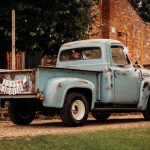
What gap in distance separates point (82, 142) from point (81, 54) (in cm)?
549

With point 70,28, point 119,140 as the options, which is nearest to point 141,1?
point 70,28

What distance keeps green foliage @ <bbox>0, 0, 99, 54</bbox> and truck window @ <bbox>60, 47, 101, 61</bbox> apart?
2861mm

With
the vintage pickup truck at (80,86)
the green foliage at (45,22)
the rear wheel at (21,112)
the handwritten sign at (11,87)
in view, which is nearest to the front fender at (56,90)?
the vintage pickup truck at (80,86)

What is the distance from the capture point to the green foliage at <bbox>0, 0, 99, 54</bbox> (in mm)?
18578

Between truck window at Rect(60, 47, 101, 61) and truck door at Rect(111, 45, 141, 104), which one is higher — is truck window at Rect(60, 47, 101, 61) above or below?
above

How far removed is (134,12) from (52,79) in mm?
20524

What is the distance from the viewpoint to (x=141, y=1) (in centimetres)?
5091

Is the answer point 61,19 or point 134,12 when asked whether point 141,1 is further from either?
point 61,19

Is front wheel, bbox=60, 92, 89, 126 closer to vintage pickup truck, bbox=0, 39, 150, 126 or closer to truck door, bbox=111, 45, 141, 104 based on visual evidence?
vintage pickup truck, bbox=0, 39, 150, 126

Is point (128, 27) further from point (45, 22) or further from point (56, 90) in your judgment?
point (56, 90)

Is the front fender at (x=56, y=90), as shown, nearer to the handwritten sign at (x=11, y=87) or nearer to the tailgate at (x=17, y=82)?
the tailgate at (x=17, y=82)

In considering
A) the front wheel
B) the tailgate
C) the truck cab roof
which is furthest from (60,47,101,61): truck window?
the tailgate

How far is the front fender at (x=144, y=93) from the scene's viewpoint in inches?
613

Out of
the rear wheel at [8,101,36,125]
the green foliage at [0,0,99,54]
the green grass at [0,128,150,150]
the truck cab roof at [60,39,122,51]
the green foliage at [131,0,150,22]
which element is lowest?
the green grass at [0,128,150,150]
